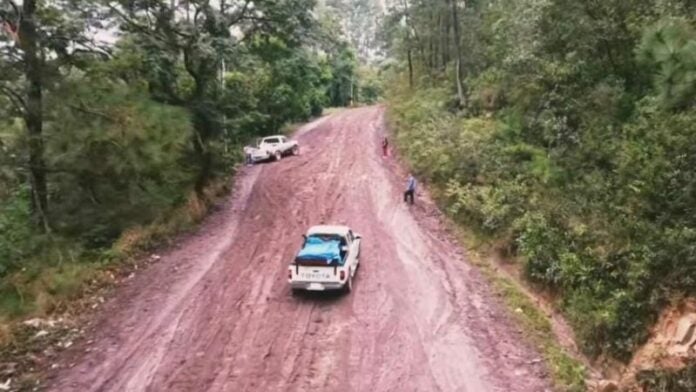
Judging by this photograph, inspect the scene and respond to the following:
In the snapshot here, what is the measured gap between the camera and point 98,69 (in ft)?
45.7

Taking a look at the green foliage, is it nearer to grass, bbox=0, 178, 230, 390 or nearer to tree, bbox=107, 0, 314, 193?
grass, bbox=0, 178, 230, 390

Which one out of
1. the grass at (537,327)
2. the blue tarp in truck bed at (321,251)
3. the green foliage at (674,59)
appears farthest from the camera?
the blue tarp in truck bed at (321,251)

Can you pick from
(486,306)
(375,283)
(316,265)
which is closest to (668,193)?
(486,306)

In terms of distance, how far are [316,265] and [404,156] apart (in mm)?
16238

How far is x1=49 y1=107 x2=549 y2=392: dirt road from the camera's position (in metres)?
11.2

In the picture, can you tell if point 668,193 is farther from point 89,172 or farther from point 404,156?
point 404,156

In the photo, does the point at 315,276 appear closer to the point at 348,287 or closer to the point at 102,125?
the point at 348,287

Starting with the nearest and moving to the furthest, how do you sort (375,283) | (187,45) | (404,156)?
(375,283)
(187,45)
(404,156)

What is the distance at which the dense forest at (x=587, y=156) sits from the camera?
38.0ft

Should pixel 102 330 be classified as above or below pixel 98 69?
below

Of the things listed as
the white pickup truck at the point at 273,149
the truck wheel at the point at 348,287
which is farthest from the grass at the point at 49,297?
the white pickup truck at the point at 273,149

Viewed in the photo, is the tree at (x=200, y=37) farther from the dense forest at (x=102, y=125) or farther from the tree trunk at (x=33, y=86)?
the tree trunk at (x=33, y=86)

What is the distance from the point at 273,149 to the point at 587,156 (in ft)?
60.3

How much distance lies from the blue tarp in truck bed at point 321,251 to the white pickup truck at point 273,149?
54.4 ft
